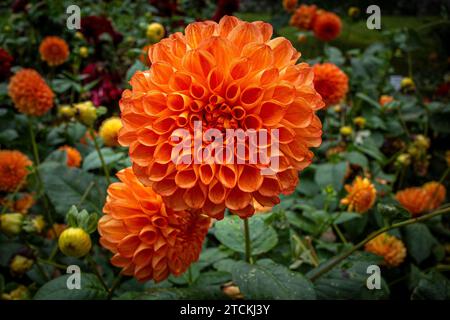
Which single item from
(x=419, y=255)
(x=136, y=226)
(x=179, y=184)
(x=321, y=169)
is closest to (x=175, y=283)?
(x=136, y=226)

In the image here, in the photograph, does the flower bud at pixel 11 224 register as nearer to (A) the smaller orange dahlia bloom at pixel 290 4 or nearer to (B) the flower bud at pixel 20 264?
(B) the flower bud at pixel 20 264

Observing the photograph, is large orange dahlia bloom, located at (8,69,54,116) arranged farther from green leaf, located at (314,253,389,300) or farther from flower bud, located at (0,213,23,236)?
green leaf, located at (314,253,389,300)

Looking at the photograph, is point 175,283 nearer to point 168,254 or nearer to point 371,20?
point 168,254

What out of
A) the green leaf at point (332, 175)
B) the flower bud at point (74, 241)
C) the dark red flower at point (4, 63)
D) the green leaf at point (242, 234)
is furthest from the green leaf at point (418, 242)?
the dark red flower at point (4, 63)

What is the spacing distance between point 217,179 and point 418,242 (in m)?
0.91

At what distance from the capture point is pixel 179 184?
60 centimetres

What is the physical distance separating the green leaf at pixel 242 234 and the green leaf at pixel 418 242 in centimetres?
57

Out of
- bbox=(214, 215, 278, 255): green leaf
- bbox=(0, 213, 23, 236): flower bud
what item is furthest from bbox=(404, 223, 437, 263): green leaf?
bbox=(0, 213, 23, 236): flower bud

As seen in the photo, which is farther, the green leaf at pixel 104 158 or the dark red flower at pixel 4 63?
the dark red flower at pixel 4 63

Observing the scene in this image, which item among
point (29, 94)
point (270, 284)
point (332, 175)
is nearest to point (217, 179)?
point (270, 284)

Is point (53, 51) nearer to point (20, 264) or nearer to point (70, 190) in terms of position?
point (70, 190)

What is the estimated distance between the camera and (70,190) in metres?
1.00

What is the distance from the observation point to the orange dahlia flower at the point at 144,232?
28.2 inches

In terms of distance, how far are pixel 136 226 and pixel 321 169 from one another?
75 cm
